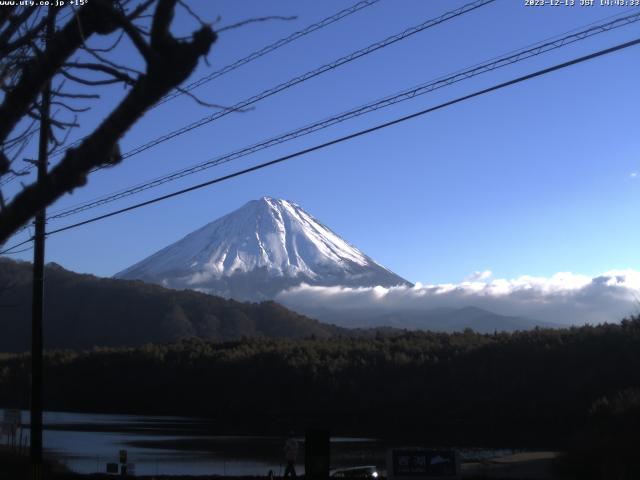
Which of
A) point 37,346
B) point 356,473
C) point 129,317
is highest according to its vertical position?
point 129,317

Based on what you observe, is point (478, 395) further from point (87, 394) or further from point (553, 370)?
point (87, 394)

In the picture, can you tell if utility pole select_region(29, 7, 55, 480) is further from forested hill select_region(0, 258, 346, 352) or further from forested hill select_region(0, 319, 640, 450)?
forested hill select_region(0, 258, 346, 352)

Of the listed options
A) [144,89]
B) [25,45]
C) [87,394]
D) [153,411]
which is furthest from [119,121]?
[87,394]

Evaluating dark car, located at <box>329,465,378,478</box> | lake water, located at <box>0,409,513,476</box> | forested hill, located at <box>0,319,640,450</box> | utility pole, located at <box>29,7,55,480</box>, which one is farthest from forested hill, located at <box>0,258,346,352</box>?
utility pole, located at <box>29,7,55,480</box>

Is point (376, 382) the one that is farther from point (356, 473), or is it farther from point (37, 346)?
point (37, 346)

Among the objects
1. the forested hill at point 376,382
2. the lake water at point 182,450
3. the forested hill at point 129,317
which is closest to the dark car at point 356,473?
the lake water at point 182,450

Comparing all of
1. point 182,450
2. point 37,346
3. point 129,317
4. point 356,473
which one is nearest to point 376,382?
point 182,450

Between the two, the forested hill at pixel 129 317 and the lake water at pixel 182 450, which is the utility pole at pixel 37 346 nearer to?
the lake water at pixel 182 450
